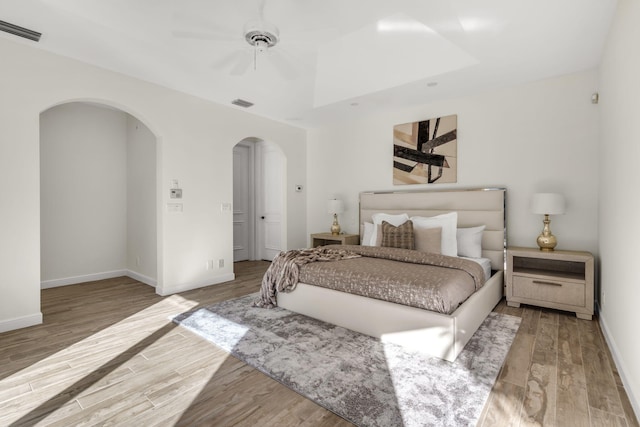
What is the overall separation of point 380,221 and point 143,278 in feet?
11.8

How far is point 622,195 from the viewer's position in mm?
2105

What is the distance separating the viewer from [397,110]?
475cm

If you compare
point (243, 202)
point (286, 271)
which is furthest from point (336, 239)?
point (243, 202)

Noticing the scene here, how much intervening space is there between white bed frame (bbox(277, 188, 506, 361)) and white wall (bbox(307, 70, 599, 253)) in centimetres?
19

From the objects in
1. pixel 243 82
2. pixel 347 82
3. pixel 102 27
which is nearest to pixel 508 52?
pixel 347 82

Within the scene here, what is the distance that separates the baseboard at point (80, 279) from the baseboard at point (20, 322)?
172 cm

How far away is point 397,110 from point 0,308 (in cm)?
509

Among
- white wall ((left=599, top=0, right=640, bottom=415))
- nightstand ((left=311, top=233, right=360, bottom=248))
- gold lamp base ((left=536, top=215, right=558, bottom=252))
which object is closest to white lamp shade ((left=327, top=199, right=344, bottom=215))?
nightstand ((left=311, top=233, right=360, bottom=248))

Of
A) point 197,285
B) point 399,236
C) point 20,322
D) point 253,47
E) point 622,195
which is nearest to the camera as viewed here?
point 622,195

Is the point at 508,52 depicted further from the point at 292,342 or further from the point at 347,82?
the point at 292,342

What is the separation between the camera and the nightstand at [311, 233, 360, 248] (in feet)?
16.3

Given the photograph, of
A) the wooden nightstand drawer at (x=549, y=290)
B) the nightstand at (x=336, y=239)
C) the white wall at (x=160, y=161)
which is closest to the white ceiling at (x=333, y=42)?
the white wall at (x=160, y=161)

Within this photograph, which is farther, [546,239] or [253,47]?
[546,239]

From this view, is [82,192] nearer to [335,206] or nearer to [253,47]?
[253,47]
